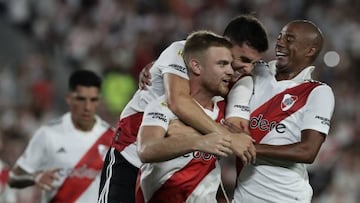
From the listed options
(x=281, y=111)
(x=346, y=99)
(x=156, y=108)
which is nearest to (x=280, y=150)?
(x=281, y=111)

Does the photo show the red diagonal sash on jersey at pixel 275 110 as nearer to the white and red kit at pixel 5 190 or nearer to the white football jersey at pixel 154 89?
the white football jersey at pixel 154 89

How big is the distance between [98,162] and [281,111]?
277 centimetres

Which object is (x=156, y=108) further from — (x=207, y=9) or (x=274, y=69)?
(x=207, y=9)

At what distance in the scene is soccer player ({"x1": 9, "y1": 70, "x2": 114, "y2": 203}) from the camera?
9.38 m

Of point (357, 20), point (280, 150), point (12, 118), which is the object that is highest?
point (280, 150)

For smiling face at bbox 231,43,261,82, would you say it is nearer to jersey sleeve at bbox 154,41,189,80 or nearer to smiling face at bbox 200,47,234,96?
smiling face at bbox 200,47,234,96

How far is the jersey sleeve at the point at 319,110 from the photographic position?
23.1 ft

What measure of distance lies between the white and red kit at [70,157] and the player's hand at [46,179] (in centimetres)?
21

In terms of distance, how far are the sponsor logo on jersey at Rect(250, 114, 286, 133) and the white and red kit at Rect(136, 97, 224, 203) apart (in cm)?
26

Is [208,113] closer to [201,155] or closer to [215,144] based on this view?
[201,155]

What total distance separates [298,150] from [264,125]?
0.36 metres

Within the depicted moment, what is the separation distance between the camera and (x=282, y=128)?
720cm

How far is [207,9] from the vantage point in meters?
19.3

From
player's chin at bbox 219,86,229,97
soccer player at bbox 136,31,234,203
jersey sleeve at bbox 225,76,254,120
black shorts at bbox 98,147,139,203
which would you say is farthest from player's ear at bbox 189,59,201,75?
black shorts at bbox 98,147,139,203
